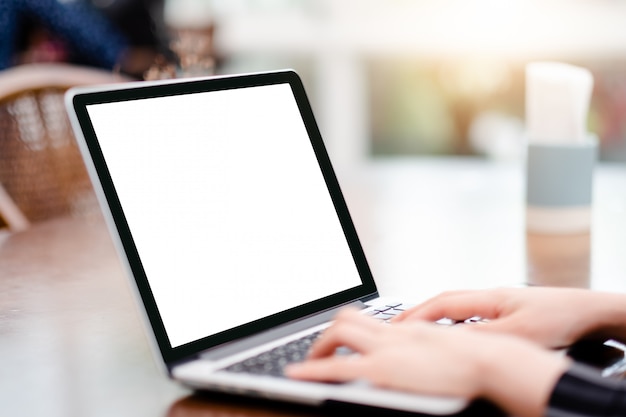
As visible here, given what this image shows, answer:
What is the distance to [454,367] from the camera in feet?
1.73

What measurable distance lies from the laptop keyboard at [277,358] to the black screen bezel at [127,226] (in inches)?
1.6

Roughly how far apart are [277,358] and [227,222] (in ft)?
0.49

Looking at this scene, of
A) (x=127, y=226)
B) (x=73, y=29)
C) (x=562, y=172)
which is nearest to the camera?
(x=127, y=226)

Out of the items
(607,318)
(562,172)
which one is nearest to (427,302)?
(607,318)

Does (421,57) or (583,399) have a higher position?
(421,57)

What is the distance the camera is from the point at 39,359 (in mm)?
706

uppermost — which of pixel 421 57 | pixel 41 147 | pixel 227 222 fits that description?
pixel 421 57

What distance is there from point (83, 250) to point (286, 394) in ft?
2.16

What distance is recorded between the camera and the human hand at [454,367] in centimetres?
→ 53

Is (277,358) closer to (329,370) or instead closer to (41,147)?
(329,370)

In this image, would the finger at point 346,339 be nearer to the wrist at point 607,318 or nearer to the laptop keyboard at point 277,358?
the laptop keyboard at point 277,358

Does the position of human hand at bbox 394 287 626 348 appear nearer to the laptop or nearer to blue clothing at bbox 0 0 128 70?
the laptop

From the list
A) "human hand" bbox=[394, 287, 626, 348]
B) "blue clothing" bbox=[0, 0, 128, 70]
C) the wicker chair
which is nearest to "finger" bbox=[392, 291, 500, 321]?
"human hand" bbox=[394, 287, 626, 348]

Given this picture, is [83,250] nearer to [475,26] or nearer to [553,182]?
[553,182]
